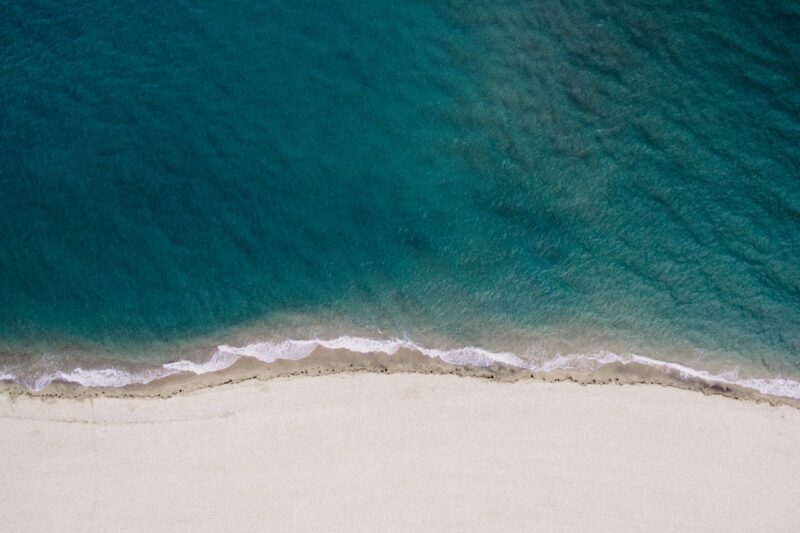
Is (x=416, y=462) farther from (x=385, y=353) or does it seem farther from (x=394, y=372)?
(x=385, y=353)

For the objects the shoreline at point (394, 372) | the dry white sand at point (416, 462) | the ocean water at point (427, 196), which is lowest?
the dry white sand at point (416, 462)

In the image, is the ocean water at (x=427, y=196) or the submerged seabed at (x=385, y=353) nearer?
the submerged seabed at (x=385, y=353)

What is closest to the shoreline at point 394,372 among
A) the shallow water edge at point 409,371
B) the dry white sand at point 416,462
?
the shallow water edge at point 409,371

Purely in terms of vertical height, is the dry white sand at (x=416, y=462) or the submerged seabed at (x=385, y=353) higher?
the submerged seabed at (x=385, y=353)

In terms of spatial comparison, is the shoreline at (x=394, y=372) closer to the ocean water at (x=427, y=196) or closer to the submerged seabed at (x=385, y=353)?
the submerged seabed at (x=385, y=353)

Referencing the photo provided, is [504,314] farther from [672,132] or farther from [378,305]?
[672,132]

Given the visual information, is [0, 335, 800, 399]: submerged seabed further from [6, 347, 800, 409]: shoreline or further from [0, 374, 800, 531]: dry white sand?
[0, 374, 800, 531]: dry white sand
